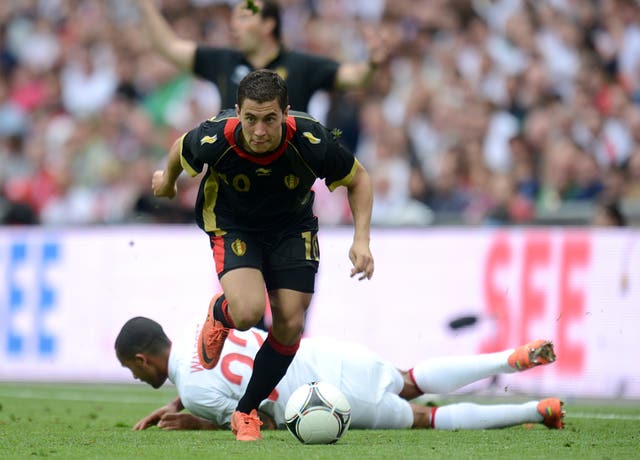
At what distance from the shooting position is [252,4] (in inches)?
332

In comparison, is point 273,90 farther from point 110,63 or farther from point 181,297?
point 110,63

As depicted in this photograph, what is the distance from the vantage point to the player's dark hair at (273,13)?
28.1ft

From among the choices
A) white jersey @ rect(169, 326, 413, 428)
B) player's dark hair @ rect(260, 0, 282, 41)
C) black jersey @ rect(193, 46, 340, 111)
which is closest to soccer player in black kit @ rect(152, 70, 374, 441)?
white jersey @ rect(169, 326, 413, 428)

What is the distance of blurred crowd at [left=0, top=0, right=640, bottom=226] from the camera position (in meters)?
12.4

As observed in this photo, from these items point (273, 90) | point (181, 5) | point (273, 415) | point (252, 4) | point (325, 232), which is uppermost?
point (181, 5)

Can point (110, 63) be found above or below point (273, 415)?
above

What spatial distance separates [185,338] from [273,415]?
0.72m

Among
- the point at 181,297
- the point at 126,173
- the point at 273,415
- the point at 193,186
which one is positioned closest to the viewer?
the point at 273,415

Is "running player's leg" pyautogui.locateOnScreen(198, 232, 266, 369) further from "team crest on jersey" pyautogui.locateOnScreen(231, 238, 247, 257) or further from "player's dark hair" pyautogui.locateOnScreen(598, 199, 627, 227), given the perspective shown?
"player's dark hair" pyautogui.locateOnScreen(598, 199, 627, 227)

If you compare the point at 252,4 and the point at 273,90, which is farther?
the point at 252,4

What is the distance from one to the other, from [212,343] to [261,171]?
104 cm

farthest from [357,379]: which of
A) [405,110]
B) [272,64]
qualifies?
[405,110]

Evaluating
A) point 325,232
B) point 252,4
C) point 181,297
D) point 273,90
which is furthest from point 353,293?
point 273,90

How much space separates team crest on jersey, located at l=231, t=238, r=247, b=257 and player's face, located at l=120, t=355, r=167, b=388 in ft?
3.61
